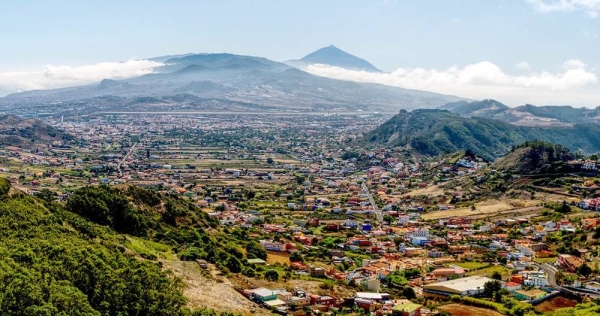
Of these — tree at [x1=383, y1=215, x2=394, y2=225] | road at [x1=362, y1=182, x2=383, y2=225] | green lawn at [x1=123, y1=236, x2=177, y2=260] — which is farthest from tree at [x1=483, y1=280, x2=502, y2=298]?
road at [x1=362, y1=182, x2=383, y2=225]

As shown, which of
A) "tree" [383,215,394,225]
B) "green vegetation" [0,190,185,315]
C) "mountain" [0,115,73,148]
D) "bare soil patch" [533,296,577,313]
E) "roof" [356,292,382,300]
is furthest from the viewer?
"mountain" [0,115,73,148]

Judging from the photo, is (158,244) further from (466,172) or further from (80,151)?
(80,151)

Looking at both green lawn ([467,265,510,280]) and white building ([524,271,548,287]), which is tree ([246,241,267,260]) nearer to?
green lawn ([467,265,510,280])

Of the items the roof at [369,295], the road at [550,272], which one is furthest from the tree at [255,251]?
the road at [550,272]

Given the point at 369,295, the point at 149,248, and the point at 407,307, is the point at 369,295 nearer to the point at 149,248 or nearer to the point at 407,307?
the point at 407,307

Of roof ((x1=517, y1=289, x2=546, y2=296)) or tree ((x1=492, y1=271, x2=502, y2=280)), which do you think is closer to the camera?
roof ((x1=517, y1=289, x2=546, y2=296))

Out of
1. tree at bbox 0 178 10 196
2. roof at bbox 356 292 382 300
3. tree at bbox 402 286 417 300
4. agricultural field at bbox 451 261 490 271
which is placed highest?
tree at bbox 0 178 10 196

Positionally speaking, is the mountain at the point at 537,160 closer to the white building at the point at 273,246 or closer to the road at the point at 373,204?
the road at the point at 373,204
